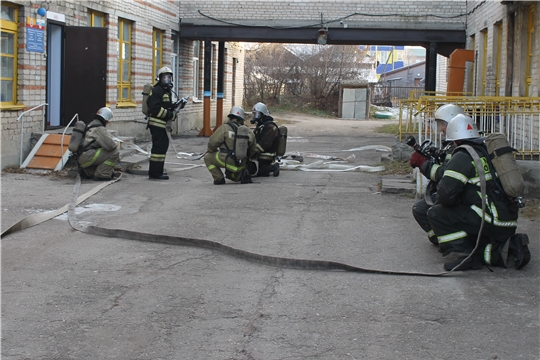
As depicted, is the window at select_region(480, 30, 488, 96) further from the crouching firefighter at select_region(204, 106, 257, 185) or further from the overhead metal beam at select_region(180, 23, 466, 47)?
the crouching firefighter at select_region(204, 106, 257, 185)

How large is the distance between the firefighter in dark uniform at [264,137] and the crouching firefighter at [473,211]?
567 cm

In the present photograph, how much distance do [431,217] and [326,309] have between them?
1746 mm

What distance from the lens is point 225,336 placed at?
172 inches

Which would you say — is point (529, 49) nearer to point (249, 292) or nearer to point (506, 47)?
point (506, 47)

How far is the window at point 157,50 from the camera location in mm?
19531

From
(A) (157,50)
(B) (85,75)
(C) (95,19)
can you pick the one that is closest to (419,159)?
(B) (85,75)

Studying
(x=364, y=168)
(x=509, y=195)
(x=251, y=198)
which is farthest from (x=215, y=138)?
(x=509, y=195)

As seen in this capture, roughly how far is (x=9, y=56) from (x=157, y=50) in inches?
329

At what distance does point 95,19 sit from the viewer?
15648 millimetres

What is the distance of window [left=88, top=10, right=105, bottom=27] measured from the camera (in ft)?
50.2

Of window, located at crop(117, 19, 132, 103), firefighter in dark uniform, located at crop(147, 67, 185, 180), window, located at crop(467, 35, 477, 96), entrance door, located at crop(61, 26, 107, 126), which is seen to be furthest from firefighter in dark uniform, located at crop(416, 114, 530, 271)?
window, located at crop(467, 35, 477, 96)

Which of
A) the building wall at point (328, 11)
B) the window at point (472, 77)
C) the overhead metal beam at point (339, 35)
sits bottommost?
the window at point (472, 77)

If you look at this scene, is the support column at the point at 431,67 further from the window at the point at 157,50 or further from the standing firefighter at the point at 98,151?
the standing firefighter at the point at 98,151

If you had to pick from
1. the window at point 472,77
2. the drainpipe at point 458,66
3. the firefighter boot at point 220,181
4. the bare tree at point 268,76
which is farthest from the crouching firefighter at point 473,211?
the bare tree at point 268,76
